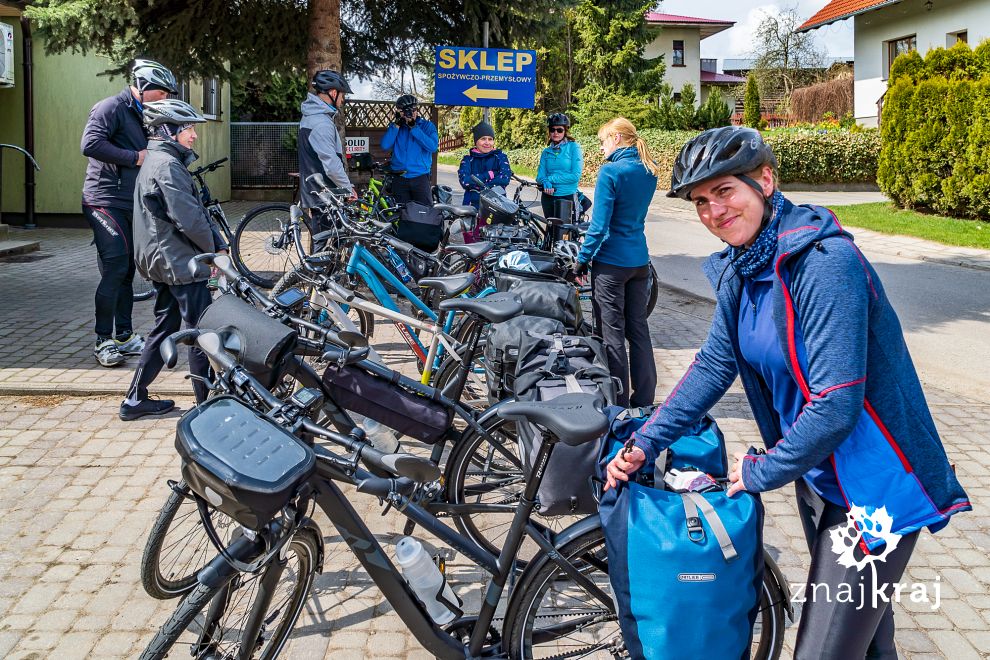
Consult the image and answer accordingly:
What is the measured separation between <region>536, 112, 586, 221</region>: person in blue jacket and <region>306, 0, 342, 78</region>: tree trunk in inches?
104

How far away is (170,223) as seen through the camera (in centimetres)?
560

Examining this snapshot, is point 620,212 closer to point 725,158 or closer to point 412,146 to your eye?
point 725,158

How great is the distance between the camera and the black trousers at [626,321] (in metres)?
5.89

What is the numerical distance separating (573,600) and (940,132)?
1857 cm

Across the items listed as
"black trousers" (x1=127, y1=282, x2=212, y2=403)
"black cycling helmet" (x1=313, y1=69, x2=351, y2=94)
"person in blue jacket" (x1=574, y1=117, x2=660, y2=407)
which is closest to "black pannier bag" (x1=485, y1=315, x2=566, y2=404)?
"person in blue jacket" (x1=574, y1=117, x2=660, y2=407)

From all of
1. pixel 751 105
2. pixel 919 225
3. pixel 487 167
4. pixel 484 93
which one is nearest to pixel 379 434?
pixel 487 167

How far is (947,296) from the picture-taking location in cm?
1093

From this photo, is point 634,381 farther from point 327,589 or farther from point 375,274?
point 327,589

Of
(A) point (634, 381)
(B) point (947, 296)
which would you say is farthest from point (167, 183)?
(B) point (947, 296)

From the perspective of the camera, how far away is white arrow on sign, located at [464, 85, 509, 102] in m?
12.5

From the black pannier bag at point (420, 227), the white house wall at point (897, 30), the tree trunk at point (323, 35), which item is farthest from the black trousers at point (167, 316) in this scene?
the white house wall at point (897, 30)

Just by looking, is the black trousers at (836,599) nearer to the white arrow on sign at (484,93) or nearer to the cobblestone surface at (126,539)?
the cobblestone surface at (126,539)

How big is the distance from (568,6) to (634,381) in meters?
6.21

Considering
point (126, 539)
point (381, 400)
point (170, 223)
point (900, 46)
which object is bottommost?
point (126, 539)
